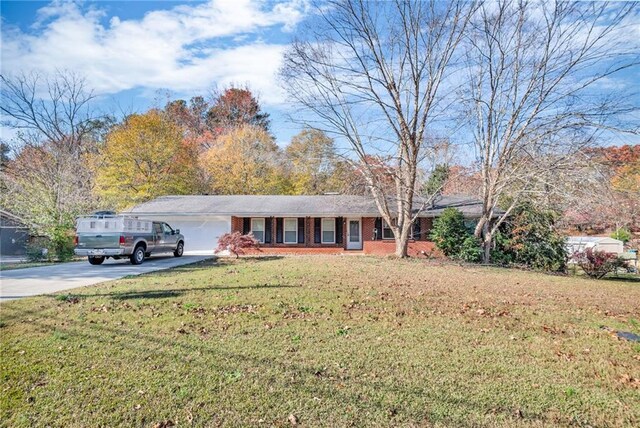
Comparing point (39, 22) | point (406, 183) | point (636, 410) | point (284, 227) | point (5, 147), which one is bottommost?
point (636, 410)

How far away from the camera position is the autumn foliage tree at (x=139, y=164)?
28.9m

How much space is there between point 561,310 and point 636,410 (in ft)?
14.9

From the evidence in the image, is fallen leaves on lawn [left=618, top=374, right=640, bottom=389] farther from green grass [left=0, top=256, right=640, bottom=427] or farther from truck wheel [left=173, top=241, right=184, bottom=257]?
truck wheel [left=173, top=241, right=184, bottom=257]

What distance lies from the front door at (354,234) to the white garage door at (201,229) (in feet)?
A: 24.2

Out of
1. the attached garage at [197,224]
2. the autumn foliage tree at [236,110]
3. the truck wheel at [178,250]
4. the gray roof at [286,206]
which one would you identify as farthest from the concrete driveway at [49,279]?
the autumn foliage tree at [236,110]

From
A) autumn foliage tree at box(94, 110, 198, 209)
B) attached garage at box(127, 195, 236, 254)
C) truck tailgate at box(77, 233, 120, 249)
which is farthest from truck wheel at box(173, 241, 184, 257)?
autumn foliage tree at box(94, 110, 198, 209)

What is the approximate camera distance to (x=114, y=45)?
1107 centimetres

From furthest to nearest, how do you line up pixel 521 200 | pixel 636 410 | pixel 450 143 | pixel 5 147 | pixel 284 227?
pixel 5 147
pixel 284 227
pixel 450 143
pixel 521 200
pixel 636 410

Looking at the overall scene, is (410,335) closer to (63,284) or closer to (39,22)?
(63,284)

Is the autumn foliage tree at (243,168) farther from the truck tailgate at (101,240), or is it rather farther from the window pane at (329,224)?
the truck tailgate at (101,240)

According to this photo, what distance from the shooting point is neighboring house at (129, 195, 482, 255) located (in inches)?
901

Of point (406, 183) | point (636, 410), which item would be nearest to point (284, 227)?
point (406, 183)

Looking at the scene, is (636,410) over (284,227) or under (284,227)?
under

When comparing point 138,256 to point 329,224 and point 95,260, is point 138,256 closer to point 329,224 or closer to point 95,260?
point 95,260
